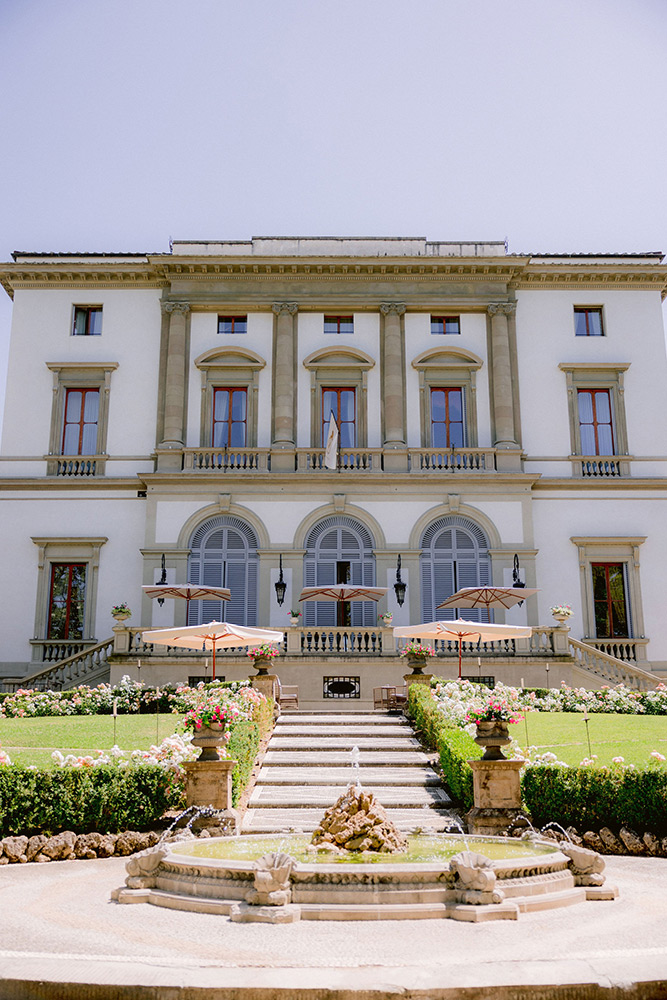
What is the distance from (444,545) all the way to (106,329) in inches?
606

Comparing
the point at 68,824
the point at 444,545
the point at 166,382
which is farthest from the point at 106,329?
the point at 68,824

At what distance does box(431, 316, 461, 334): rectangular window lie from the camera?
116 feet

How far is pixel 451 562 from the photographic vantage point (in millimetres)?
32438

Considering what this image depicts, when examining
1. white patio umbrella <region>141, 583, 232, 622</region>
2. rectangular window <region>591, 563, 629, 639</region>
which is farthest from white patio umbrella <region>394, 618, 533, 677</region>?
rectangular window <region>591, 563, 629, 639</region>

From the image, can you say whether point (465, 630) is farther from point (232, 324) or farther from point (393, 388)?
point (232, 324)

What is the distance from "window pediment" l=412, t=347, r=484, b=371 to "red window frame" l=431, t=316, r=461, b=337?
88 centimetres

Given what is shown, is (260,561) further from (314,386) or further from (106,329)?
(106,329)

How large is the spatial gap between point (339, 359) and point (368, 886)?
89.6 ft

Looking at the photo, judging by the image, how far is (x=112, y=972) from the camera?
6.98 m

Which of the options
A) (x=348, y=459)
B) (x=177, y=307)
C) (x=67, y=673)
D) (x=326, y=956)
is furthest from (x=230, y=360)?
(x=326, y=956)

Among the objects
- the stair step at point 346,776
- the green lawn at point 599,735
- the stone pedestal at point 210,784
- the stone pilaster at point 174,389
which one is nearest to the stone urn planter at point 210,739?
the stone pedestal at point 210,784

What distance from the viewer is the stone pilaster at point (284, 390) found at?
1305 inches

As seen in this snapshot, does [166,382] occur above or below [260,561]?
above

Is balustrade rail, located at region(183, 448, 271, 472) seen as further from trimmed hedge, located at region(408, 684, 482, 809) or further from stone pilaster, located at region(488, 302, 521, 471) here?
trimmed hedge, located at region(408, 684, 482, 809)
